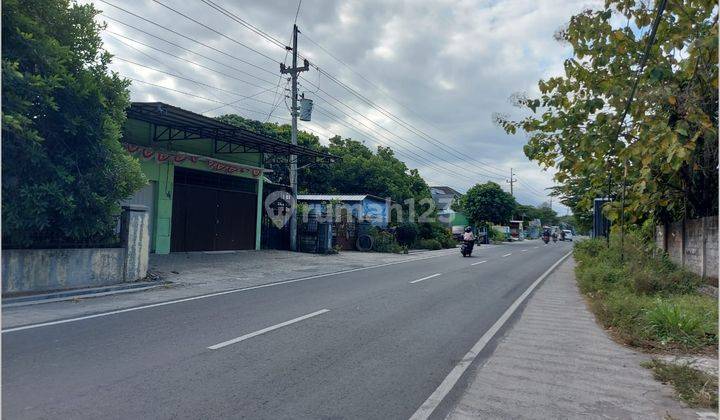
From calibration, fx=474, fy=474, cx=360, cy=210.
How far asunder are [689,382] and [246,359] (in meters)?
4.90

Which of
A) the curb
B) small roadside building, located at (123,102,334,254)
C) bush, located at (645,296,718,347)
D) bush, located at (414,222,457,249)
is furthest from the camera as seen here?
bush, located at (414,222,457,249)

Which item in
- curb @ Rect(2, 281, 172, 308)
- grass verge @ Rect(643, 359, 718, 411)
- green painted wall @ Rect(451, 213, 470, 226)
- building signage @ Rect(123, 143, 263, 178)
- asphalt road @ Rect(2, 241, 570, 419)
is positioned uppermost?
building signage @ Rect(123, 143, 263, 178)

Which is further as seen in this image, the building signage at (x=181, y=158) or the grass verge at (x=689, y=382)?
the building signage at (x=181, y=158)

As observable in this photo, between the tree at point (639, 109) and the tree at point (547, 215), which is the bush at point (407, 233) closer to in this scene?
the tree at point (639, 109)

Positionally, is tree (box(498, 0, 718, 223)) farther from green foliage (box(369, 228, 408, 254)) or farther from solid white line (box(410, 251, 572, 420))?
green foliage (box(369, 228, 408, 254))

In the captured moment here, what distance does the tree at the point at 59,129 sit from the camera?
32.0 feet

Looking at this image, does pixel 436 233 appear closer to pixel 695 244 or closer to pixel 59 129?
pixel 695 244

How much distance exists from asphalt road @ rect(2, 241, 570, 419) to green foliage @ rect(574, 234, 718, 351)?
2.14 metres

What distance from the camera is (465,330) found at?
301 inches

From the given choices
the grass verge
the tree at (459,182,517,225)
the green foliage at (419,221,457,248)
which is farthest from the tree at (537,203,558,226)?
the grass verge

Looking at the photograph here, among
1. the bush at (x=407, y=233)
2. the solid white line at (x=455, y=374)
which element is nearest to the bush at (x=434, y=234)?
the bush at (x=407, y=233)

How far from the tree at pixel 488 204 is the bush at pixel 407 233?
2025 centimetres

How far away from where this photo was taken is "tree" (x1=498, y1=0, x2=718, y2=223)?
883 cm

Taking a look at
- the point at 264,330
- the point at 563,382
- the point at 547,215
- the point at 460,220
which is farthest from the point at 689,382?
the point at 547,215
